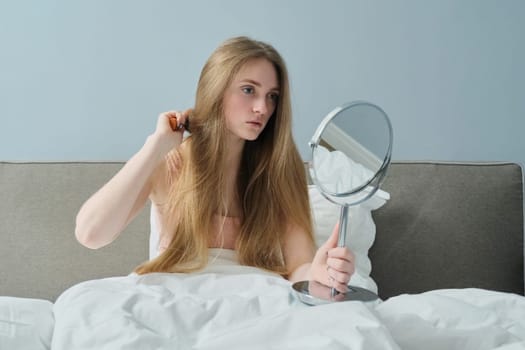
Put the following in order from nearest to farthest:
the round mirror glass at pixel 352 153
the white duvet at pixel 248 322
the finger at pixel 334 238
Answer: the white duvet at pixel 248 322 < the round mirror glass at pixel 352 153 < the finger at pixel 334 238

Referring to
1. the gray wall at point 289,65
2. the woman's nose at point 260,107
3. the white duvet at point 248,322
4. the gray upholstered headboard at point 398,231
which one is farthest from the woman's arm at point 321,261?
the gray wall at point 289,65

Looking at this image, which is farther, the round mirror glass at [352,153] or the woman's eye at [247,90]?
the woman's eye at [247,90]

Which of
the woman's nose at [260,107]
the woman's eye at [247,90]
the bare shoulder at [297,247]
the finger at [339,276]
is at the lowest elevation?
the bare shoulder at [297,247]

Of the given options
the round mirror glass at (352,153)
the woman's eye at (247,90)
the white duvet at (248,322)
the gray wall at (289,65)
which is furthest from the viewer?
the gray wall at (289,65)

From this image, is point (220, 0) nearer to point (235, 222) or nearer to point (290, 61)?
point (290, 61)

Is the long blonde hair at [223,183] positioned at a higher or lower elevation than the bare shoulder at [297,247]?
higher

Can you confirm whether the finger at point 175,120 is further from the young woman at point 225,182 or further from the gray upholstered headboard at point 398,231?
the gray upholstered headboard at point 398,231

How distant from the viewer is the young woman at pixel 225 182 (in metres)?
1.53

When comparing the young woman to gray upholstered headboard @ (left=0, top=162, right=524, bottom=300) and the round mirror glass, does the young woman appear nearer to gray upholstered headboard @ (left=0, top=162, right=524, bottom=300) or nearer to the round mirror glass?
gray upholstered headboard @ (left=0, top=162, right=524, bottom=300)

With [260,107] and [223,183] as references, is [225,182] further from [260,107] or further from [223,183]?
[260,107]

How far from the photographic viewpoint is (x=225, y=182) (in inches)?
69.2

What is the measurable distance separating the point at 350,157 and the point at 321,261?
0.98 ft

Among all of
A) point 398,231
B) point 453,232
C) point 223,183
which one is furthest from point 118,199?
point 453,232

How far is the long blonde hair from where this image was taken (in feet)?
5.24
